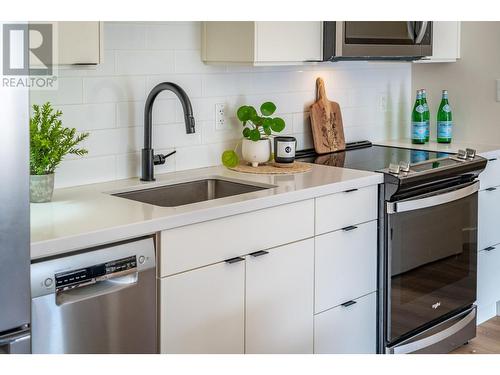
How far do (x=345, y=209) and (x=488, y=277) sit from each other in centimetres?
135

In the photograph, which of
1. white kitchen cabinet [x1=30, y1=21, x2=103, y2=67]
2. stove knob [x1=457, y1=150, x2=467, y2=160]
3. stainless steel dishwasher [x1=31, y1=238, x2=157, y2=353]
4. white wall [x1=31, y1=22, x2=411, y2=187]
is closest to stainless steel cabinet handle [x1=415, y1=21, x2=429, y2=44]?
white wall [x1=31, y1=22, x2=411, y2=187]

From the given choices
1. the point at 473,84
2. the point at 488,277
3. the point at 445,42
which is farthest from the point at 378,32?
the point at 488,277

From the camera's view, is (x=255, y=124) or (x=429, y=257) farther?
(x=429, y=257)

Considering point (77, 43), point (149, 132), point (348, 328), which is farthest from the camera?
point (348, 328)

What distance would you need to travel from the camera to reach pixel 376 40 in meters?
3.12

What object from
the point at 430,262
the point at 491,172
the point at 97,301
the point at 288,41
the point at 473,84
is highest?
the point at 288,41

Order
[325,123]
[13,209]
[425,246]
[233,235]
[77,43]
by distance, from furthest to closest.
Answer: [325,123], [425,246], [233,235], [77,43], [13,209]

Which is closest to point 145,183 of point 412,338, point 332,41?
point 332,41

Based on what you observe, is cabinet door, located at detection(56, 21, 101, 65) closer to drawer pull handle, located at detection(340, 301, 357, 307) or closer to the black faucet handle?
the black faucet handle

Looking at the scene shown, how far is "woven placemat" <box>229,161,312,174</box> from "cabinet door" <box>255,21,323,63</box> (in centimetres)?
43

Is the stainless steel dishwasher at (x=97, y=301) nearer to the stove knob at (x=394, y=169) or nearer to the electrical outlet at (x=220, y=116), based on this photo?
the electrical outlet at (x=220, y=116)

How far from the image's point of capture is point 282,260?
8.23 ft

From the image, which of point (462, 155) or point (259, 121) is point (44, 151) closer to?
point (259, 121)
